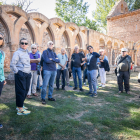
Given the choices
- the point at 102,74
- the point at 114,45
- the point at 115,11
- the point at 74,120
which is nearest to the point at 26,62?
the point at 74,120

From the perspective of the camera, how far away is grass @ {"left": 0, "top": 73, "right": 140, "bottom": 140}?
2.10m

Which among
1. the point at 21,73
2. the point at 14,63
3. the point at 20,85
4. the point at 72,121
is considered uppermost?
the point at 14,63

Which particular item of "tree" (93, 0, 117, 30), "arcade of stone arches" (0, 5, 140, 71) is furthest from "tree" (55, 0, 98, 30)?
"arcade of stone arches" (0, 5, 140, 71)

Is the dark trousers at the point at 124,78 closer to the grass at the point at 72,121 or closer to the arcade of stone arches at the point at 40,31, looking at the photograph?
the grass at the point at 72,121

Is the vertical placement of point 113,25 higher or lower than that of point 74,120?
higher

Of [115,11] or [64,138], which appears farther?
[115,11]

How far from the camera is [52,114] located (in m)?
2.88

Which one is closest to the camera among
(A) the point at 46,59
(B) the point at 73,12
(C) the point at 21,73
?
(C) the point at 21,73

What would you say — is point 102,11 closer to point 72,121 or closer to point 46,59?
point 46,59

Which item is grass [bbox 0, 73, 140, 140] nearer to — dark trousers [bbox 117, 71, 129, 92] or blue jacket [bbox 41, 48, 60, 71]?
blue jacket [bbox 41, 48, 60, 71]

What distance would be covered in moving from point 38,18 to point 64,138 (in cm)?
598

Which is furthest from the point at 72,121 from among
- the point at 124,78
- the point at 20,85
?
the point at 124,78

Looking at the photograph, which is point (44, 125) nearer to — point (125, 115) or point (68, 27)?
point (125, 115)

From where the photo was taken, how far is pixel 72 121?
101 inches
